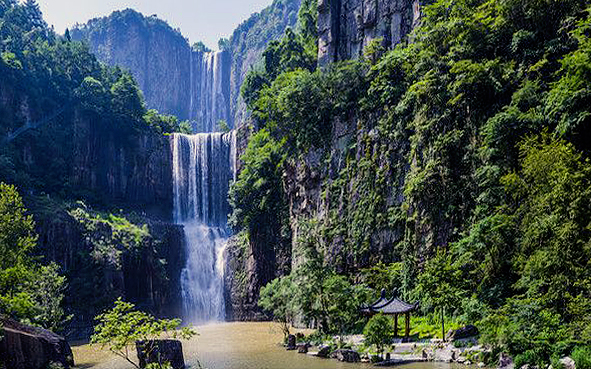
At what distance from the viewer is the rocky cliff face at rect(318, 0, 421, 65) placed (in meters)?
43.3

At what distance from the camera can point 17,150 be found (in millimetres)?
52344

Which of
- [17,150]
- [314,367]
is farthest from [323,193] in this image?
[17,150]

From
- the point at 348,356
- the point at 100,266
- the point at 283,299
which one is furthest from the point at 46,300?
the point at 348,356

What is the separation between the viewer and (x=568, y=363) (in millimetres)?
17234

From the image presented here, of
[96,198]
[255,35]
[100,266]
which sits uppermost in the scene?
[255,35]

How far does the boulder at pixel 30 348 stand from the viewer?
21219 millimetres

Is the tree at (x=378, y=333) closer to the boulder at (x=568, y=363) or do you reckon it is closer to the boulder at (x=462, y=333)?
the boulder at (x=462, y=333)

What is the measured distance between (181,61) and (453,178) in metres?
88.2

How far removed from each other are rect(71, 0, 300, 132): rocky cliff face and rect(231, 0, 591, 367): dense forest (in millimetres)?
58477

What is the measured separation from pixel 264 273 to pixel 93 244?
1535 centimetres

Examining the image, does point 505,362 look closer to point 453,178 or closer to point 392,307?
point 392,307

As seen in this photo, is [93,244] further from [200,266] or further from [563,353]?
[563,353]

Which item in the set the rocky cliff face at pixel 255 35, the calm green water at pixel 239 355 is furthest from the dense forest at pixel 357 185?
the rocky cliff face at pixel 255 35

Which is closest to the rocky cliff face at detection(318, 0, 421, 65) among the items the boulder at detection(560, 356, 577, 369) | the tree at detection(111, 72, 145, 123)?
the tree at detection(111, 72, 145, 123)
